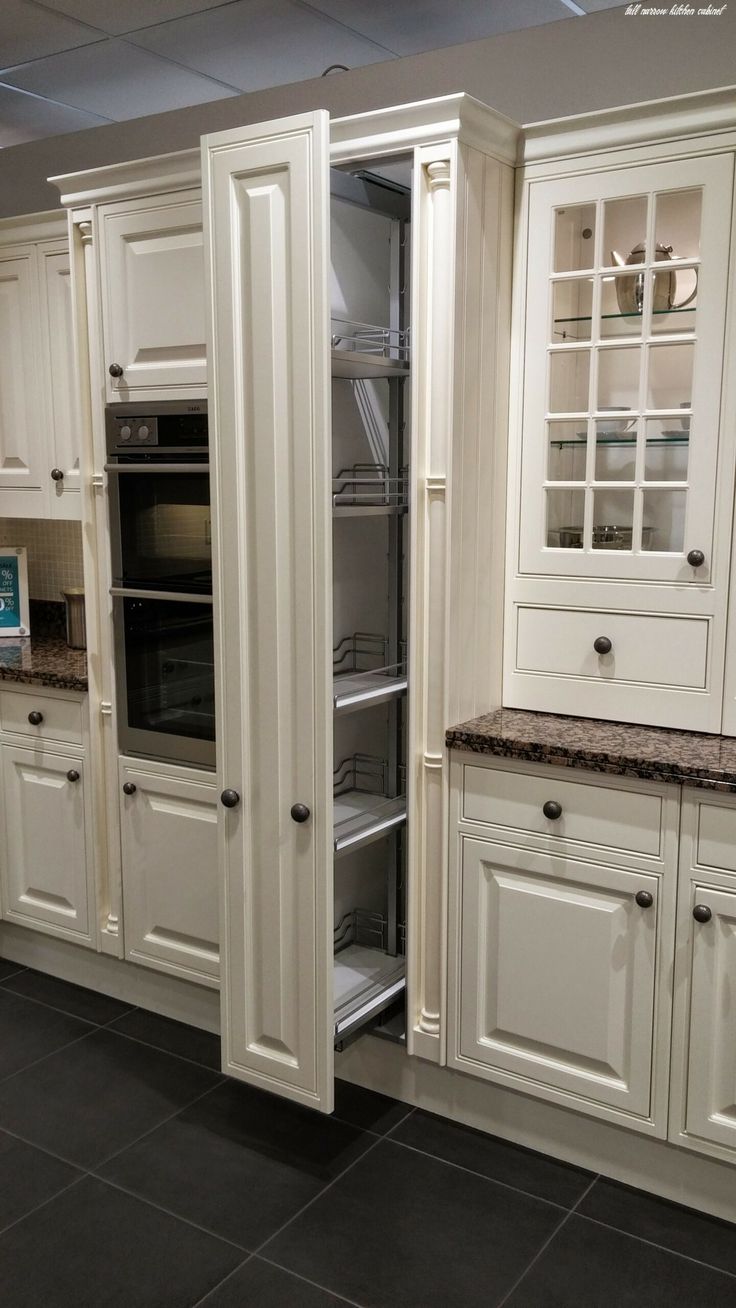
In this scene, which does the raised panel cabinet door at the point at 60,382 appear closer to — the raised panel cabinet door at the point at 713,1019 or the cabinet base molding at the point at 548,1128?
the cabinet base molding at the point at 548,1128

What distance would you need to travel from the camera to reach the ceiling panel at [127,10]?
2.70 meters

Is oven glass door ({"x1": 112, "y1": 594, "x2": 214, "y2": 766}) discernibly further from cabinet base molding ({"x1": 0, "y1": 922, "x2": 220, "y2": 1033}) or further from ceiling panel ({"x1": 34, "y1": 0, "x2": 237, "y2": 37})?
ceiling panel ({"x1": 34, "y1": 0, "x2": 237, "y2": 37})

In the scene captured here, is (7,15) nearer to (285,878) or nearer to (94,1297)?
(285,878)

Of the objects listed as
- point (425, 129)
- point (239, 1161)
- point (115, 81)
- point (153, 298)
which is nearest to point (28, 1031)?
point (239, 1161)

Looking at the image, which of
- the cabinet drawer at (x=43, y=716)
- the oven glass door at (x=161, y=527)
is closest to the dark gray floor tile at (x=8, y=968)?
the cabinet drawer at (x=43, y=716)

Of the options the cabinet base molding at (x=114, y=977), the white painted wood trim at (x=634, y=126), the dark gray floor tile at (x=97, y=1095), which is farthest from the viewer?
the cabinet base molding at (x=114, y=977)

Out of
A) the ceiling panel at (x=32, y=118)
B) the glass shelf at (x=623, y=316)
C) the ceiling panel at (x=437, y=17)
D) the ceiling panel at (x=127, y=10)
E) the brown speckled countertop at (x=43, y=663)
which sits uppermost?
the ceiling panel at (x=32, y=118)

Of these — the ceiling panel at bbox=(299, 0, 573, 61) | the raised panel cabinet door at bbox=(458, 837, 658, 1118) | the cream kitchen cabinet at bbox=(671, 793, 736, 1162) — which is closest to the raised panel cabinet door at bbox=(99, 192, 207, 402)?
the ceiling panel at bbox=(299, 0, 573, 61)

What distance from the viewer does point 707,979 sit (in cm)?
209

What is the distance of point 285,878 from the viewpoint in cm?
222

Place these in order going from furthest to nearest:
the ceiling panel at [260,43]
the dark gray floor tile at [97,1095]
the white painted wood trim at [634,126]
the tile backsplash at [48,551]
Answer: the tile backsplash at [48,551]
the ceiling panel at [260,43]
the dark gray floor tile at [97,1095]
the white painted wood trim at [634,126]

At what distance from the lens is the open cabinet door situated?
79.5 inches

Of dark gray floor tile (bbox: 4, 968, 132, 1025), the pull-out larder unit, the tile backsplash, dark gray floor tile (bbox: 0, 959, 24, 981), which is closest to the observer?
the pull-out larder unit

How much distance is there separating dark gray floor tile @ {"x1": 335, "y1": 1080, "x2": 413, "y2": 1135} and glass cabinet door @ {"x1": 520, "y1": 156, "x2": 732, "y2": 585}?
4.39 ft
